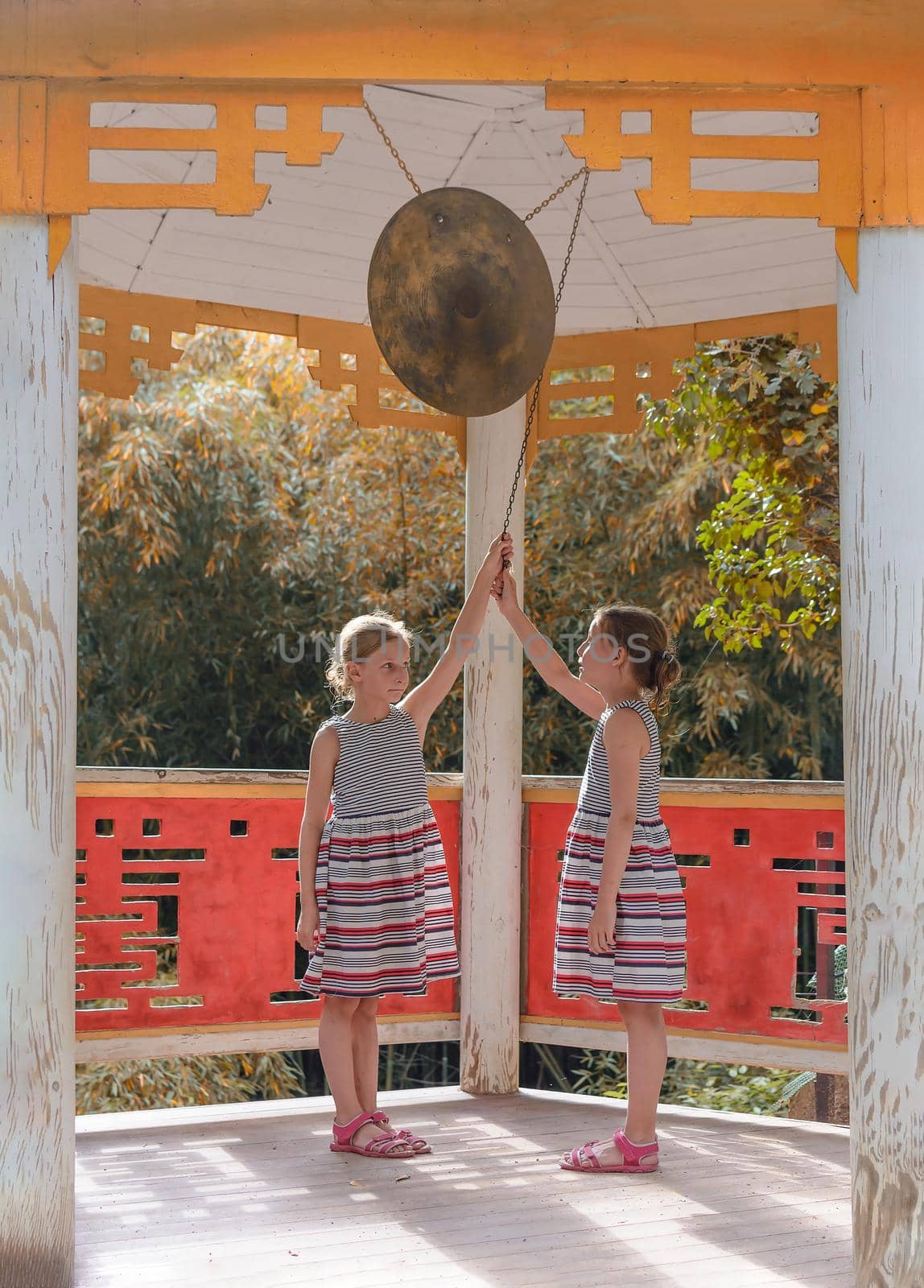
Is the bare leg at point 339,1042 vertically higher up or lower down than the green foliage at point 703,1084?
higher up

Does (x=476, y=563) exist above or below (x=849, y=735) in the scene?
above

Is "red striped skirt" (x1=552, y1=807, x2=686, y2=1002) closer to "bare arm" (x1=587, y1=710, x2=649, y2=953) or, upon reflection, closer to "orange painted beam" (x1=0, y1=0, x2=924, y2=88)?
"bare arm" (x1=587, y1=710, x2=649, y2=953)

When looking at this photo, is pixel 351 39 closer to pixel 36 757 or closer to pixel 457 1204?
pixel 36 757

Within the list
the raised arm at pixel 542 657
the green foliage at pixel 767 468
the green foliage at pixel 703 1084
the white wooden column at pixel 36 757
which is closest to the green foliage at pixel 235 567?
the green foliage at pixel 703 1084

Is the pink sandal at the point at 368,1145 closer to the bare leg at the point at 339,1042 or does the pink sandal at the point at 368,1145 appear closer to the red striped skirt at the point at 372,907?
the bare leg at the point at 339,1042

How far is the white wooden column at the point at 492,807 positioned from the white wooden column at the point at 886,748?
6.60ft

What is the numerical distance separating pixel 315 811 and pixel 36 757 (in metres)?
1.15

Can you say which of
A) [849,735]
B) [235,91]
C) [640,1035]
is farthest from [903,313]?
[640,1035]

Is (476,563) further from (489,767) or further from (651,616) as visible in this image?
(651,616)

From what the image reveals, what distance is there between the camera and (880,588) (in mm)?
Answer: 2869

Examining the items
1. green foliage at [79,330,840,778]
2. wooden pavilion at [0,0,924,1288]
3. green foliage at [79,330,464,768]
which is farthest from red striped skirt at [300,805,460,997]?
green foliage at [79,330,464,768]

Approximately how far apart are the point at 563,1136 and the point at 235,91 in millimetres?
3143

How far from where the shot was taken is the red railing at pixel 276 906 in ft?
15.2

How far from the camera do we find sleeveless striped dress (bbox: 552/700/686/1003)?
3621 millimetres
